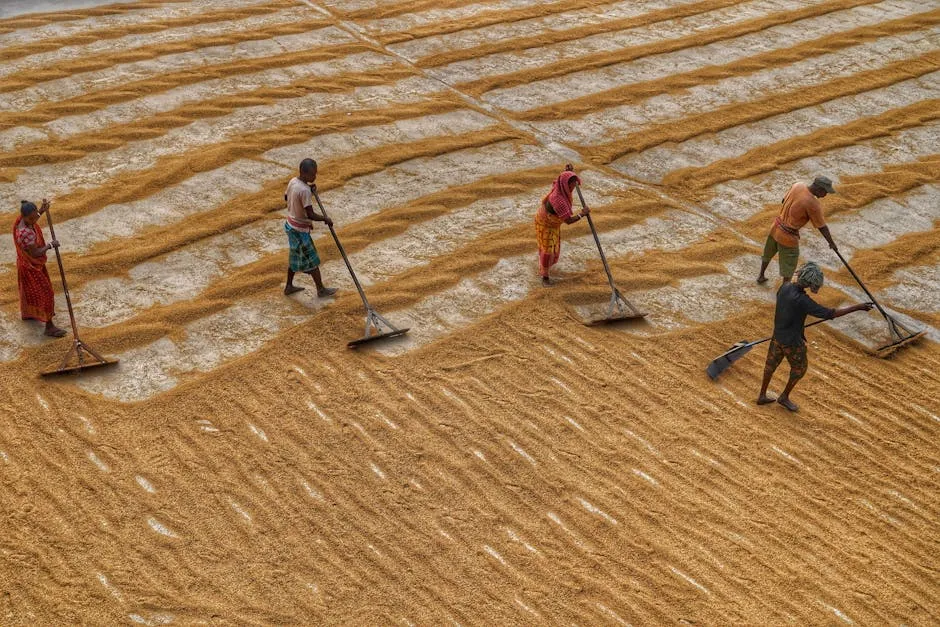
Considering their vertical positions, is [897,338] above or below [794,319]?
below

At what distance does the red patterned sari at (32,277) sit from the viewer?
743cm

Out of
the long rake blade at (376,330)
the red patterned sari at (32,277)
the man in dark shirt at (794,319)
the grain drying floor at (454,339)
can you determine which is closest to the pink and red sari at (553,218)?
the grain drying floor at (454,339)

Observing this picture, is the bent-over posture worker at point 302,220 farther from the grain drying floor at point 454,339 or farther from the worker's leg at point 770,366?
the worker's leg at point 770,366

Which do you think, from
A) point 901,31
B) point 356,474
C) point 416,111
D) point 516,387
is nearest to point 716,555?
point 516,387

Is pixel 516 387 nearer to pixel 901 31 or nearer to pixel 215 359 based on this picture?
pixel 215 359

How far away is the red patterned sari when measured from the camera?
24.4 ft

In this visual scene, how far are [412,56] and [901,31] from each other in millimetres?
7770

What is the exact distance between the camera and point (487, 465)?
22.5ft

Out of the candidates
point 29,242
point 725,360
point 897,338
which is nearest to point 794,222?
point 897,338

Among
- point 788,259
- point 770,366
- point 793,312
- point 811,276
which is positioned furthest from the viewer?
point 788,259

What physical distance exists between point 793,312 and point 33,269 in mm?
6158

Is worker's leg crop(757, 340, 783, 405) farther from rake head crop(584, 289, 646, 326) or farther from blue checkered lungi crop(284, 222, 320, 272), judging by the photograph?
blue checkered lungi crop(284, 222, 320, 272)

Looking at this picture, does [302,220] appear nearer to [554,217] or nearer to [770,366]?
[554,217]

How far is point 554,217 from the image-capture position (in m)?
8.44
